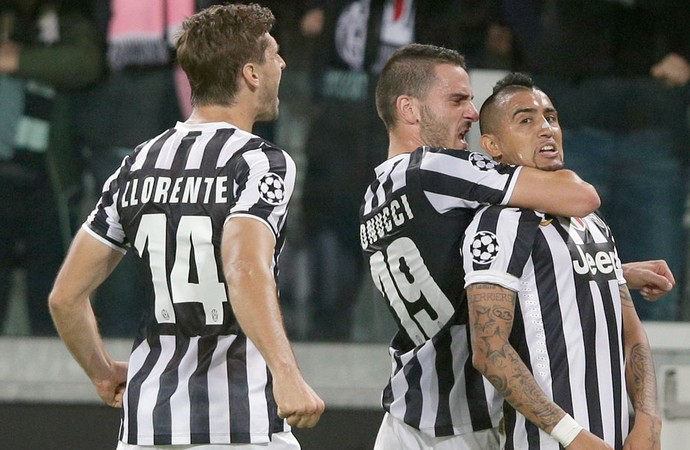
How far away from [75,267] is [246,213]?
23.1 inches

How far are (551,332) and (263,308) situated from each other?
76 cm

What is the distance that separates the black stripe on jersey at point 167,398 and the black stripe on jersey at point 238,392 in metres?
0.12

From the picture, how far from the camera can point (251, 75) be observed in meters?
3.12

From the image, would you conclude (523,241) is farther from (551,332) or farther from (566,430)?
(566,430)

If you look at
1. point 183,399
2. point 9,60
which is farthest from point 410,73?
point 9,60

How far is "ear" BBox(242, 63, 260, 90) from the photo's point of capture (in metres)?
3.11

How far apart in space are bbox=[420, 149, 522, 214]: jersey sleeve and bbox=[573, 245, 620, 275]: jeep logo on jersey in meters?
0.24

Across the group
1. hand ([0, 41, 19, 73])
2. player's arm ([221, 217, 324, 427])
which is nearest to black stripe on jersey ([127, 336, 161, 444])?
player's arm ([221, 217, 324, 427])

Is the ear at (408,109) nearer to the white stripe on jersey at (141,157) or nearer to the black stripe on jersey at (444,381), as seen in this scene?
the black stripe on jersey at (444,381)

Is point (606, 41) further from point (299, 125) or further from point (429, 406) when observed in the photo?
point (429, 406)

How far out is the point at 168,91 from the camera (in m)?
6.00

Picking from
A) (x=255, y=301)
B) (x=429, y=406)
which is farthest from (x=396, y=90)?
(x=255, y=301)

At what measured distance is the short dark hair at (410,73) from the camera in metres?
3.67

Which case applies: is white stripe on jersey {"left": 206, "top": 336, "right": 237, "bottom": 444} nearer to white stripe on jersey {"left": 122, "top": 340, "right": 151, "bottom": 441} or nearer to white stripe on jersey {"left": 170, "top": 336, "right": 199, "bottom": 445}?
white stripe on jersey {"left": 170, "top": 336, "right": 199, "bottom": 445}
